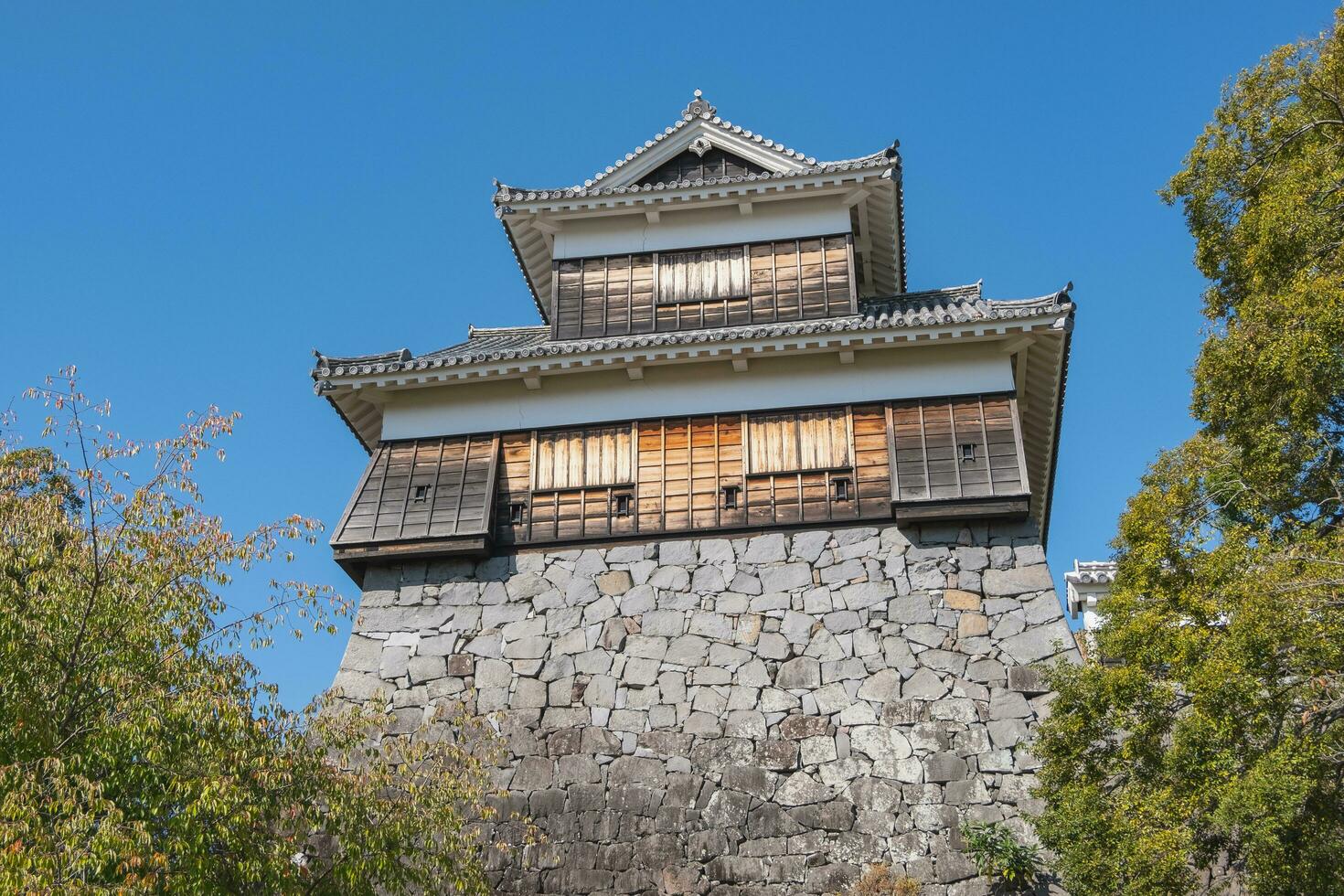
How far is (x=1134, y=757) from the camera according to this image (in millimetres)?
10523

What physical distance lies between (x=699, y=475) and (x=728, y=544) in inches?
40.9

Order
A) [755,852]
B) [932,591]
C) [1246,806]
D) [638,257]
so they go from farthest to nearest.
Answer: [638,257], [932,591], [755,852], [1246,806]

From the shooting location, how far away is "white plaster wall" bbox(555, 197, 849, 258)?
59.3 ft

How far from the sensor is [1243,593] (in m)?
9.62

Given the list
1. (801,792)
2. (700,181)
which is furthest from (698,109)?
(801,792)

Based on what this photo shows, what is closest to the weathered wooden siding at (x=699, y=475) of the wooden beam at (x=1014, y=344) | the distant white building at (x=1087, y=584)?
the wooden beam at (x=1014, y=344)

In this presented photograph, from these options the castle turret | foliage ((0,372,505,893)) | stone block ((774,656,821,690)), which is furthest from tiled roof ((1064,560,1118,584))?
foliage ((0,372,505,893))

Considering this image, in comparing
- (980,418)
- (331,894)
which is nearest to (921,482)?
(980,418)

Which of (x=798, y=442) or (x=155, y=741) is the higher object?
(x=798, y=442)

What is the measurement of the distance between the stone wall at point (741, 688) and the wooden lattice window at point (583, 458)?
103 cm

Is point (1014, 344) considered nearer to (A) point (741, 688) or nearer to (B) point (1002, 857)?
(A) point (741, 688)

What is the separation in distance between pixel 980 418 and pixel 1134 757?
226 inches

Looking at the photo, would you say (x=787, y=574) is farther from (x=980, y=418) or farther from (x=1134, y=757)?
(x=1134, y=757)

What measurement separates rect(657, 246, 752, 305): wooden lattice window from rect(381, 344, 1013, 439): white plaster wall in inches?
76.8
